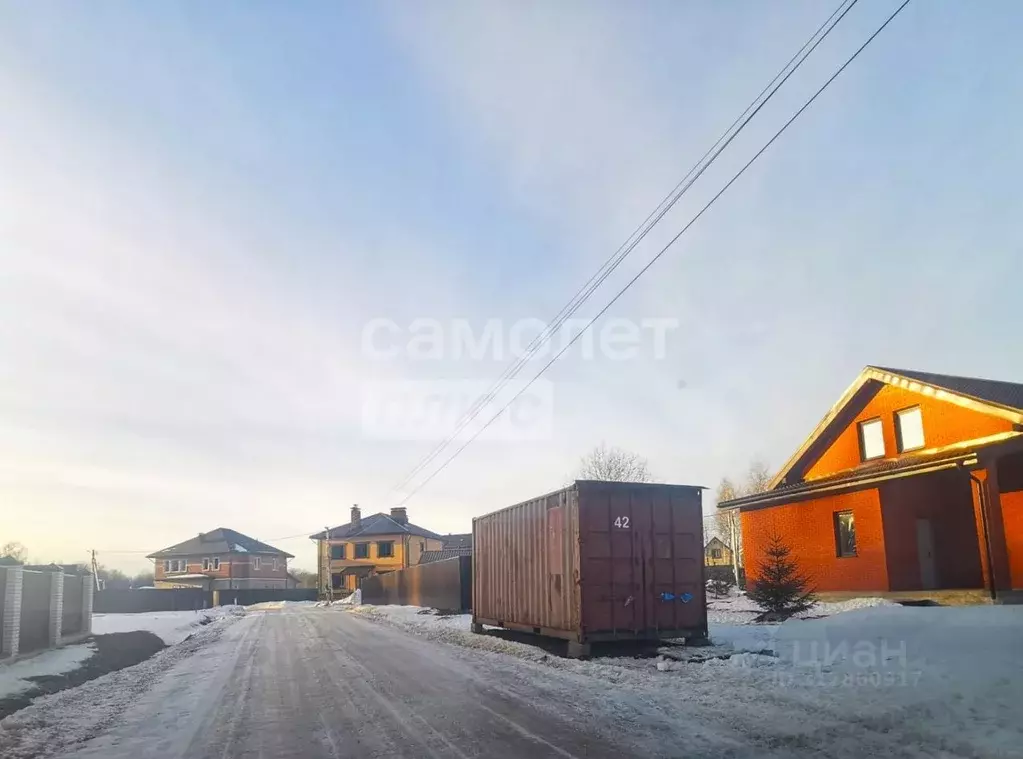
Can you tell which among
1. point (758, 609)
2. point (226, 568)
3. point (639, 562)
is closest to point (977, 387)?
point (758, 609)

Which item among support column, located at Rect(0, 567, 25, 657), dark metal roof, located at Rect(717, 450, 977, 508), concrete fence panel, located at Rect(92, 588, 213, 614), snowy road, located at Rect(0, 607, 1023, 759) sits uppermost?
dark metal roof, located at Rect(717, 450, 977, 508)

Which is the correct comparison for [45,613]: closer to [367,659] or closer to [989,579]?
[367,659]

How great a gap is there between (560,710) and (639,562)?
5.86 metres

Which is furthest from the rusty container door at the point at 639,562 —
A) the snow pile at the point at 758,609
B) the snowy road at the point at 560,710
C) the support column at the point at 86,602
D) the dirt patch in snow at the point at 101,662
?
the support column at the point at 86,602

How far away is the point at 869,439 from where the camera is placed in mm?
24391

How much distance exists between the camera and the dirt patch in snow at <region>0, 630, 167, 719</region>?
1135 centimetres

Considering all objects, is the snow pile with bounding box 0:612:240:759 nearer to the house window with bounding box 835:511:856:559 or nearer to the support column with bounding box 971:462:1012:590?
the support column with bounding box 971:462:1012:590

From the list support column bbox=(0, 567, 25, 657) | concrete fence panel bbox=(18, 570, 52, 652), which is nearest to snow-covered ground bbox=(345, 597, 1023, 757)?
support column bbox=(0, 567, 25, 657)

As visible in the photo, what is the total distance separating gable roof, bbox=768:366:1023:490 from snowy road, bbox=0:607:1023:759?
7.99m

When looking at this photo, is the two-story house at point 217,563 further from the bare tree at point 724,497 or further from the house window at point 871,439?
the house window at point 871,439

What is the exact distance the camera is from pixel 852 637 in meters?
13.0

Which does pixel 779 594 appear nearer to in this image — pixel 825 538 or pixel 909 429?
pixel 825 538

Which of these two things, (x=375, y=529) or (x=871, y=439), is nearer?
(x=871, y=439)

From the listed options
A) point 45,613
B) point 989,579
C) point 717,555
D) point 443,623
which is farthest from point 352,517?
point 989,579
